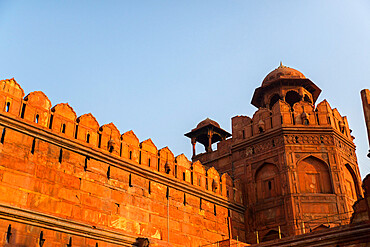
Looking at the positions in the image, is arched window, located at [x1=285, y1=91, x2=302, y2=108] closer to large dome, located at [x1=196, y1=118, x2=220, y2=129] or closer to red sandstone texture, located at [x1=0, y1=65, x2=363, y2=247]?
red sandstone texture, located at [x1=0, y1=65, x2=363, y2=247]

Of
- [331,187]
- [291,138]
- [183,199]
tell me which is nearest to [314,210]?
[331,187]

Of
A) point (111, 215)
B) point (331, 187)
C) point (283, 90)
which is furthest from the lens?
point (283, 90)

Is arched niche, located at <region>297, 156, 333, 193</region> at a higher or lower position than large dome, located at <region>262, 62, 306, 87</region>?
lower

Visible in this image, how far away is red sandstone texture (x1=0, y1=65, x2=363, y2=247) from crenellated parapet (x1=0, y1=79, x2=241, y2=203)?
0.13ft

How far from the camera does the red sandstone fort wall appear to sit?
12414mm

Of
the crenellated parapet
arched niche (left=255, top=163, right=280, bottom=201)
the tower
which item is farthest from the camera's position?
arched niche (left=255, top=163, right=280, bottom=201)

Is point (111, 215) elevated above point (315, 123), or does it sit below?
below

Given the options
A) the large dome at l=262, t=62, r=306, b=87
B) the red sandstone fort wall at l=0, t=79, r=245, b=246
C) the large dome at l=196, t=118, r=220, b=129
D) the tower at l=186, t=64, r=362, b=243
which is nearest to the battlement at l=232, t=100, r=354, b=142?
the tower at l=186, t=64, r=362, b=243

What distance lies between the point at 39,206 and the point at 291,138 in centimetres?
1140

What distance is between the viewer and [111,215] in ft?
47.5

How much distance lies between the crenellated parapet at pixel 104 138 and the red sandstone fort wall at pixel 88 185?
35mm

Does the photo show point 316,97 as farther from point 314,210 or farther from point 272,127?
point 314,210

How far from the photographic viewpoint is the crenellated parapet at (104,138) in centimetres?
1336

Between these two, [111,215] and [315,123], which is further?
[315,123]
